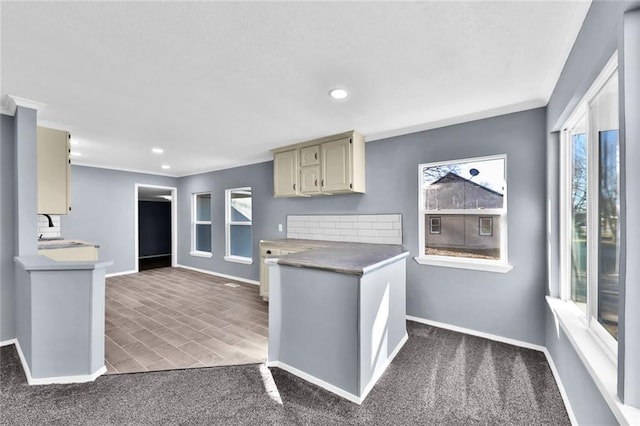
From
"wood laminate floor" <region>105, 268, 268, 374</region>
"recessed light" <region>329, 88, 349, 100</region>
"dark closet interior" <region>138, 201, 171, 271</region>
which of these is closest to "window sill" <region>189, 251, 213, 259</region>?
"wood laminate floor" <region>105, 268, 268, 374</region>

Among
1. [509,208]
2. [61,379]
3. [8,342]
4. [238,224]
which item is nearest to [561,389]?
[509,208]

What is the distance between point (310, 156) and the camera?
3789 millimetres

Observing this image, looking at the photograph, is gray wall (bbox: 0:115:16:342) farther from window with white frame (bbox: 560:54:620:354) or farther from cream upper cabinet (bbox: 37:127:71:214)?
window with white frame (bbox: 560:54:620:354)

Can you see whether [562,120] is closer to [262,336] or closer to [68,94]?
[262,336]

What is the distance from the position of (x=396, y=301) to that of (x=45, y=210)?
3.58 m

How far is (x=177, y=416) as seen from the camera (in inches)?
67.4

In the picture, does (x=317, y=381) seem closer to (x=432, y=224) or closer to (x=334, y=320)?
(x=334, y=320)

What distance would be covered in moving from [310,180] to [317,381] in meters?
2.44

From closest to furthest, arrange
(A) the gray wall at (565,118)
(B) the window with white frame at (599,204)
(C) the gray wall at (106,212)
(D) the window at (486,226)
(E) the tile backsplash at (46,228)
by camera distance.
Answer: (A) the gray wall at (565,118) → (B) the window with white frame at (599,204) → (D) the window at (486,226) → (E) the tile backsplash at (46,228) → (C) the gray wall at (106,212)

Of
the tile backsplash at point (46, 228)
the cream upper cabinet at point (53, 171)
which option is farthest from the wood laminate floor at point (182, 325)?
the cream upper cabinet at point (53, 171)

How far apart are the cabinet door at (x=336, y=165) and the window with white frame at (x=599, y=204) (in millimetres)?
2080

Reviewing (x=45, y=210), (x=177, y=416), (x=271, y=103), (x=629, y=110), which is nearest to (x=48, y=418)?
(x=177, y=416)

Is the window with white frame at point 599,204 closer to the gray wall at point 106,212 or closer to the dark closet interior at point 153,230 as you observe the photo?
the gray wall at point 106,212

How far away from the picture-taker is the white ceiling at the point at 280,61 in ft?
4.60
